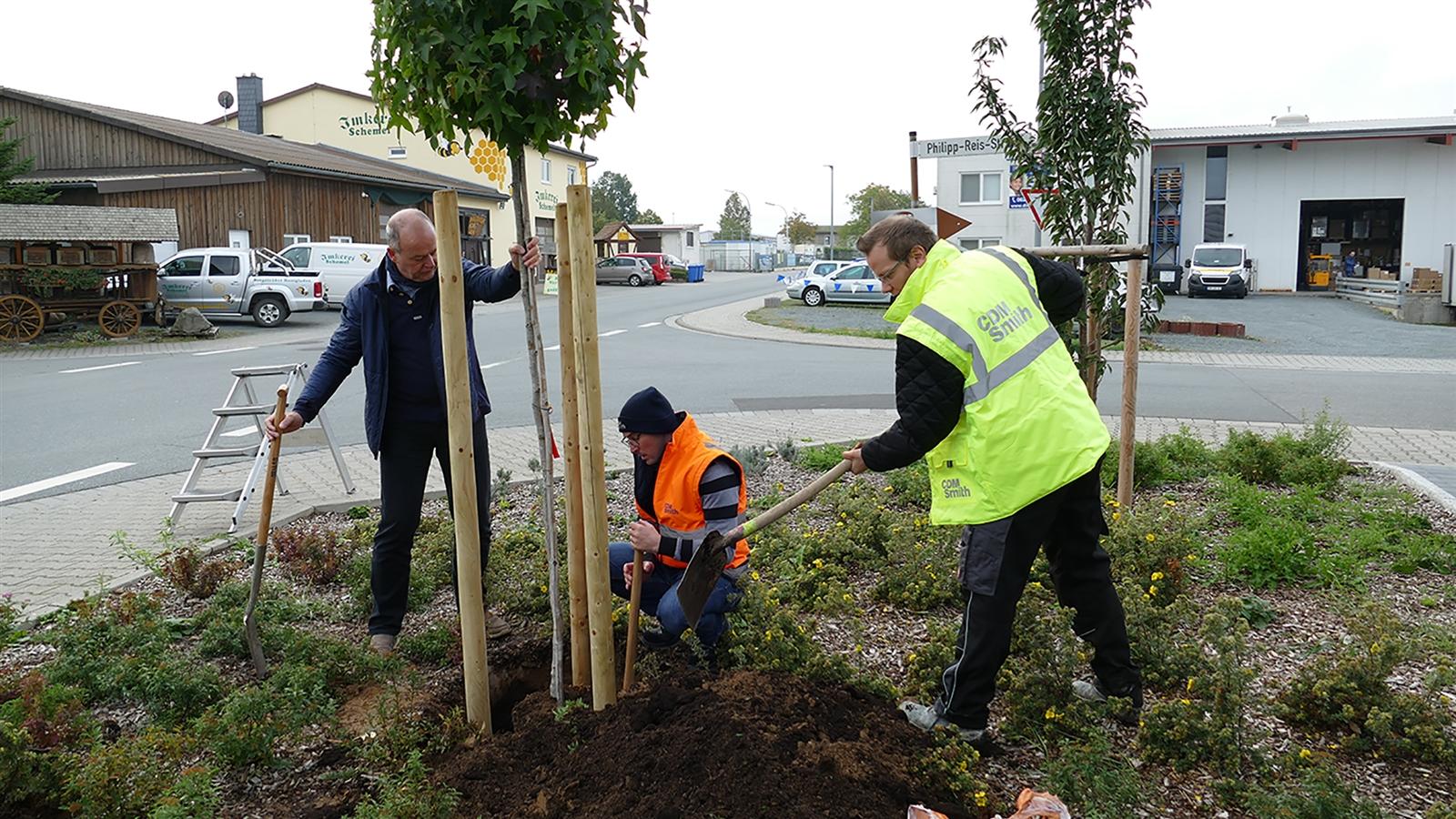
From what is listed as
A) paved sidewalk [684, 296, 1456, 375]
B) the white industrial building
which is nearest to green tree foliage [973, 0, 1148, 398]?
paved sidewalk [684, 296, 1456, 375]

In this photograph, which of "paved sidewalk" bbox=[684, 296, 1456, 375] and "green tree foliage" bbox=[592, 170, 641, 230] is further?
"green tree foliage" bbox=[592, 170, 641, 230]

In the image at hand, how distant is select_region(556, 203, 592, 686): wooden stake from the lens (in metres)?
3.51

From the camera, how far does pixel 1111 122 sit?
651 centimetres

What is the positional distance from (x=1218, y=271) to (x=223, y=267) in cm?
3017

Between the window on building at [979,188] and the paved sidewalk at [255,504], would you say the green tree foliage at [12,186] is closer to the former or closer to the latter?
the paved sidewalk at [255,504]

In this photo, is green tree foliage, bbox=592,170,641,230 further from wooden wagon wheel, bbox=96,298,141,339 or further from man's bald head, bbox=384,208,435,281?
man's bald head, bbox=384,208,435,281

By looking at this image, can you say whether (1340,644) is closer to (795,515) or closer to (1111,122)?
(795,515)

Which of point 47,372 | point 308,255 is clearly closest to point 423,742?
point 47,372

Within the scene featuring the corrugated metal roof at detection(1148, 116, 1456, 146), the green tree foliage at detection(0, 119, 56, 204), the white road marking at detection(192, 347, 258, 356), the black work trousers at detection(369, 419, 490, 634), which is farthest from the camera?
the corrugated metal roof at detection(1148, 116, 1456, 146)

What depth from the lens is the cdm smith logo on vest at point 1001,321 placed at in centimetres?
331

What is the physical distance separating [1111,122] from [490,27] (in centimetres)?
446

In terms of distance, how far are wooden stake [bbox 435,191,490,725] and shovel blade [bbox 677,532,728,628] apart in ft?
2.24

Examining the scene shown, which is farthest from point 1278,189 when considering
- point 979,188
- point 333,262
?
point 333,262

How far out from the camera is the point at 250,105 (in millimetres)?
46625
